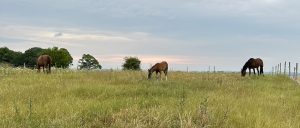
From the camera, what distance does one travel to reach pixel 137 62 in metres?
97.8

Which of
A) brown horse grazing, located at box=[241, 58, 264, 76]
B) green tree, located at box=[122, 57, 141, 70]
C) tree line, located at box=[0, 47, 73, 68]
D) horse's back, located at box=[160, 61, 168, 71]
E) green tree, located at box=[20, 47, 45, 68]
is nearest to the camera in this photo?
horse's back, located at box=[160, 61, 168, 71]

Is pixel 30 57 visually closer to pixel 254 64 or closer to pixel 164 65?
pixel 254 64

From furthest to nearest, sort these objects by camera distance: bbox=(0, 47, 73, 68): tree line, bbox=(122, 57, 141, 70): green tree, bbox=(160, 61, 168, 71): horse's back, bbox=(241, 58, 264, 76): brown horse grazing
A: bbox=(0, 47, 73, 68): tree line
bbox=(122, 57, 141, 70): green tree
bbox=(241, 58, 264, 76): brown horse grazing
bbox=(160, 61, 168, 71): horse's back

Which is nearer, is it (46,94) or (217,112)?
(217,112)

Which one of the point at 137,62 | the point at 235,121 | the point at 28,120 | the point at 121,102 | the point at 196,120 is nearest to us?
the point at 28,120

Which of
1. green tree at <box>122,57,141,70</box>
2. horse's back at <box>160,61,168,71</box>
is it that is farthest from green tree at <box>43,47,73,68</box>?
horse's back at <box>160,61,168,71</box>

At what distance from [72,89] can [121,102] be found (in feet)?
15.9

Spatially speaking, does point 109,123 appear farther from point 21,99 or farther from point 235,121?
point 21,99

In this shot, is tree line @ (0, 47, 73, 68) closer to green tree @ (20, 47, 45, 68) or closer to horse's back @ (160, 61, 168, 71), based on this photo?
green tree @ (20, 47, 45, 68)

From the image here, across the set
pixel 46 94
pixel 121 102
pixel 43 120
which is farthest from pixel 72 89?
pixel 43 120

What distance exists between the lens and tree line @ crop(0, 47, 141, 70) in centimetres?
9856

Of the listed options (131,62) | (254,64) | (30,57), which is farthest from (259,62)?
(30,57)

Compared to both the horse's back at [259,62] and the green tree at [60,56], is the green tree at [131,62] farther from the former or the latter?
the horse's back at [259,62]

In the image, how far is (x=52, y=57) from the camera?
10388 centimetres
